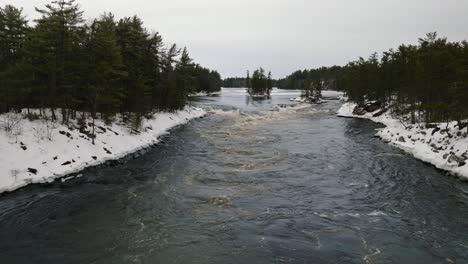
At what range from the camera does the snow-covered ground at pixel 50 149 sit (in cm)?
1896

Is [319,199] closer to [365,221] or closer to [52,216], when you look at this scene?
[365,221]

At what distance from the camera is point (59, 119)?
2733 centimetres

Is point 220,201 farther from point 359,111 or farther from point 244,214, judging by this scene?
point 359,111

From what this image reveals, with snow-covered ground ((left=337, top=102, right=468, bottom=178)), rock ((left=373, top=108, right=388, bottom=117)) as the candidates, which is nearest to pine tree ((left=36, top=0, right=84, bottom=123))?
snow-covered ground ((left=337, top=102, right=468, bottom=178))

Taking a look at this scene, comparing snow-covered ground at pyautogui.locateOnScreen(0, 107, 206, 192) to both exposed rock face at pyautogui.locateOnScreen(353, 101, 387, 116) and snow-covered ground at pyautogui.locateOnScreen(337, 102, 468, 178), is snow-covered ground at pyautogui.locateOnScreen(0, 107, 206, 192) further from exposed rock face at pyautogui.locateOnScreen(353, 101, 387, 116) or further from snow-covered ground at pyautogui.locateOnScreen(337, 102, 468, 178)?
exposed rock face at pyautogui.locateOnScreen(353, 101, 387, 116)

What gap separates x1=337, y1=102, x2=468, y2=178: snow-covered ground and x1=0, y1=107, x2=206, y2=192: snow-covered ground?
2269 cm

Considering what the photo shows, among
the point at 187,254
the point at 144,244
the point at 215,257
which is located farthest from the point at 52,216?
the point at 215,257

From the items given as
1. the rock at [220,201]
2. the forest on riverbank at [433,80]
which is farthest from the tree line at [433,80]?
the rock at [220,201]

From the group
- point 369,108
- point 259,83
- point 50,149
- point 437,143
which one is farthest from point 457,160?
point 259,83

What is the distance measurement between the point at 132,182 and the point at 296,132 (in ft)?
81.9

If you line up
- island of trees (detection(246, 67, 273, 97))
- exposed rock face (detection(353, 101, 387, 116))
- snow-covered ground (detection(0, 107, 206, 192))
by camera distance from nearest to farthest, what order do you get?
snow-covered ground (detection(0, 107, 206, 192)), exposed rock face (detection(353, 101, 387, 116)), island of trees (detection(246, 67, 273, 97))

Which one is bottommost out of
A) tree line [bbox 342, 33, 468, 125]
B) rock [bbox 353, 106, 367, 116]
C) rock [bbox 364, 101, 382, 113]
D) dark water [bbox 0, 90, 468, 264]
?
dark water [bbox 0, 90, 468, 264]

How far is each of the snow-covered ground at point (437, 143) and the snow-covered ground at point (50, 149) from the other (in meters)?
22.7

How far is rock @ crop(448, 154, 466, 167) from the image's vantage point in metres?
22.1
